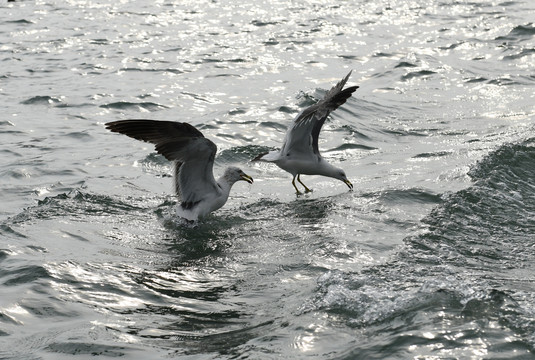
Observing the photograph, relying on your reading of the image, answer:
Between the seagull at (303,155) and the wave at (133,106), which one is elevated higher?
the seagull at (303,155)

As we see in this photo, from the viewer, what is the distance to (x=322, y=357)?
5.86 m

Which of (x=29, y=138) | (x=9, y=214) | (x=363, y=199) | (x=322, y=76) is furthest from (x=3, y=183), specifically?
(x=322, y=76)

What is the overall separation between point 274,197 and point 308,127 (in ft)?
2.99

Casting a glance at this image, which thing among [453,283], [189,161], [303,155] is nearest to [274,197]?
[303,155]

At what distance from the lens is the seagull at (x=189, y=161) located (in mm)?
8609

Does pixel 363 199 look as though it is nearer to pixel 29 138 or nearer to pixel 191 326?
pixel 191 326

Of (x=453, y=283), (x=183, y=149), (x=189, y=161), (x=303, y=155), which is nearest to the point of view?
(x=453, y=283)

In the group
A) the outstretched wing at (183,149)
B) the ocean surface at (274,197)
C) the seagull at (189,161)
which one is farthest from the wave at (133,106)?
the outstretched wing at (183,149)

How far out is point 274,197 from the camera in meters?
10.4

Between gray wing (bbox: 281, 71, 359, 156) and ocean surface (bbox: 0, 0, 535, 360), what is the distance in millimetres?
570

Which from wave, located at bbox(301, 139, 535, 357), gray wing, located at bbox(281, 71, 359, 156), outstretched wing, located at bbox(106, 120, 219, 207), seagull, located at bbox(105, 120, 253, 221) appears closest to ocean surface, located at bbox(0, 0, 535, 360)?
wave, located at bbox(301, 139, 535, 357)

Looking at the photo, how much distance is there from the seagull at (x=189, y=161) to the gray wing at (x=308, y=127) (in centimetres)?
99

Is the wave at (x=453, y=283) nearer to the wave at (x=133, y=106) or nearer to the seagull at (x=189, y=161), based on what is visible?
the seagull at (x=189, y=161)

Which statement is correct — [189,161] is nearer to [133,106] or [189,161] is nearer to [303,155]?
[303,155]
